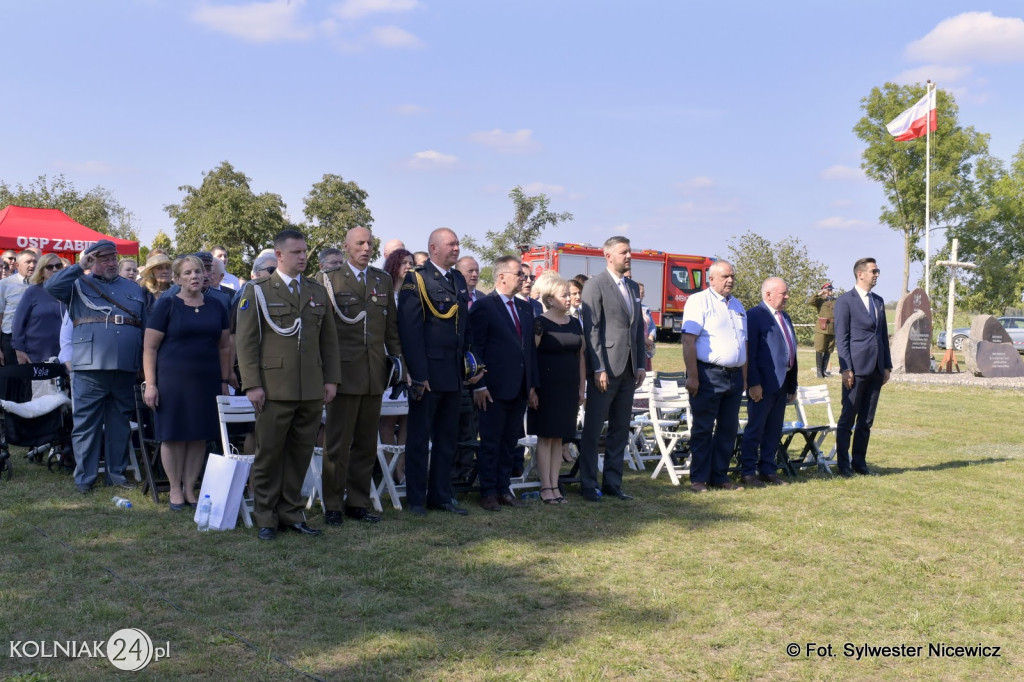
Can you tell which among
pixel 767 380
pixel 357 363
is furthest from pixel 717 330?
pixel 357 363

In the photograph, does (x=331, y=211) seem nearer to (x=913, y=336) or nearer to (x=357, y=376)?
(x=913, y=336)

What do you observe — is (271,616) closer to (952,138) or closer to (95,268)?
(95,268)

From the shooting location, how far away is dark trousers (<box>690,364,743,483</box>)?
7.46m

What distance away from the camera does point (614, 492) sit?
286 inches

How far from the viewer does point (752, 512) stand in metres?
6.77

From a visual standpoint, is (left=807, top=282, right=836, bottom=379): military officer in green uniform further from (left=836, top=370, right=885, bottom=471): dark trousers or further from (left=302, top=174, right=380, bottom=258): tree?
(left=302, top=174, right=380, bottom=258): tree

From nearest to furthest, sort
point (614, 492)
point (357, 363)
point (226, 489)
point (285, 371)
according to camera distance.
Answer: point (285, 371)
point (226, 489)
point (357, 363)
point (614, 492)

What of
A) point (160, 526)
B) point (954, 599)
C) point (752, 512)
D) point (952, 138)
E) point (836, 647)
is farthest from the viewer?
point (952, 138)

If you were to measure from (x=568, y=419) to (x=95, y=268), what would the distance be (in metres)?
3.66

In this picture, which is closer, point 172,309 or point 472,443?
point 172,309

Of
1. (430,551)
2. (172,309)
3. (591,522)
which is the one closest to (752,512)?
(591,522)

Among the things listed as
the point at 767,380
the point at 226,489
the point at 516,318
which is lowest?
the point at 226,489

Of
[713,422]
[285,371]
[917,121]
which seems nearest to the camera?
[285,371]

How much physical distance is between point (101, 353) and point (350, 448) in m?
2.10
